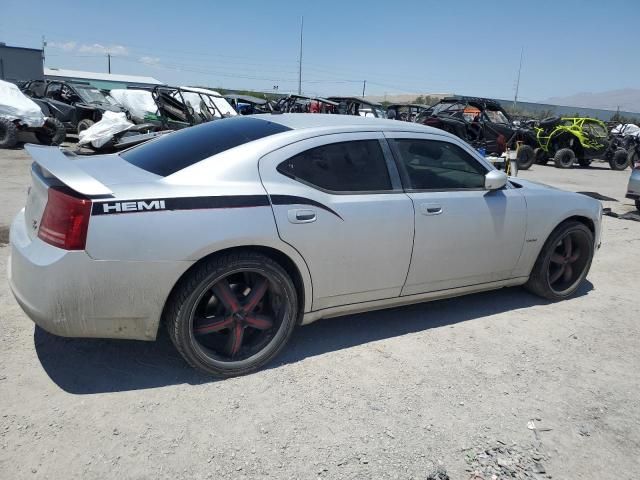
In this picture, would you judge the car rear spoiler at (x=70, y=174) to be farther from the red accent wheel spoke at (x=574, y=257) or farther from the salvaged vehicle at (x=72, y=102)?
the salvaged vehicle at (x=72, y=102)

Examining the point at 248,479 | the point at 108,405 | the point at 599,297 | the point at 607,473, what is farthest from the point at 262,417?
the point at 599,297

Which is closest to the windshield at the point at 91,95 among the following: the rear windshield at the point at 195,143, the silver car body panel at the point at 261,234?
the rear windshield at the point at 195,143

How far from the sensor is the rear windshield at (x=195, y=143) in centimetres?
294

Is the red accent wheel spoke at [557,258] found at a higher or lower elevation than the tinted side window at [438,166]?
lower

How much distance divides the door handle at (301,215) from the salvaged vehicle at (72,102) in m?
13.1

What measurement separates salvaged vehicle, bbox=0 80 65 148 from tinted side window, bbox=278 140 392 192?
1165 cm

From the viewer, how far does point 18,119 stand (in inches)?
477

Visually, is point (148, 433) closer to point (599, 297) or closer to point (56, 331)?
point (56, 331)

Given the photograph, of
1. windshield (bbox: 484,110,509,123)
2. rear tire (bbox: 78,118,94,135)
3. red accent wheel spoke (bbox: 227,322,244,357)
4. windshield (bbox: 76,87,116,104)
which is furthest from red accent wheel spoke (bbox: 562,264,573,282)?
windshield (bbox: 76,87,116,104)

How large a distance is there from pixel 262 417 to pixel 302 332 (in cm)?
103

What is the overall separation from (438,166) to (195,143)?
5.64ft

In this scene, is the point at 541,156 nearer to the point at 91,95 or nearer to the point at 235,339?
the point at 91,95

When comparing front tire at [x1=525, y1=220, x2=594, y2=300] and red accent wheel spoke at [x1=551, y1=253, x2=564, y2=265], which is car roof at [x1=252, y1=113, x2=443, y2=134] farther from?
red accent wheel spoke at [x1=551, y1=253, x2=564, y2=265]

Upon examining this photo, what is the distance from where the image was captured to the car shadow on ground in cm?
283
